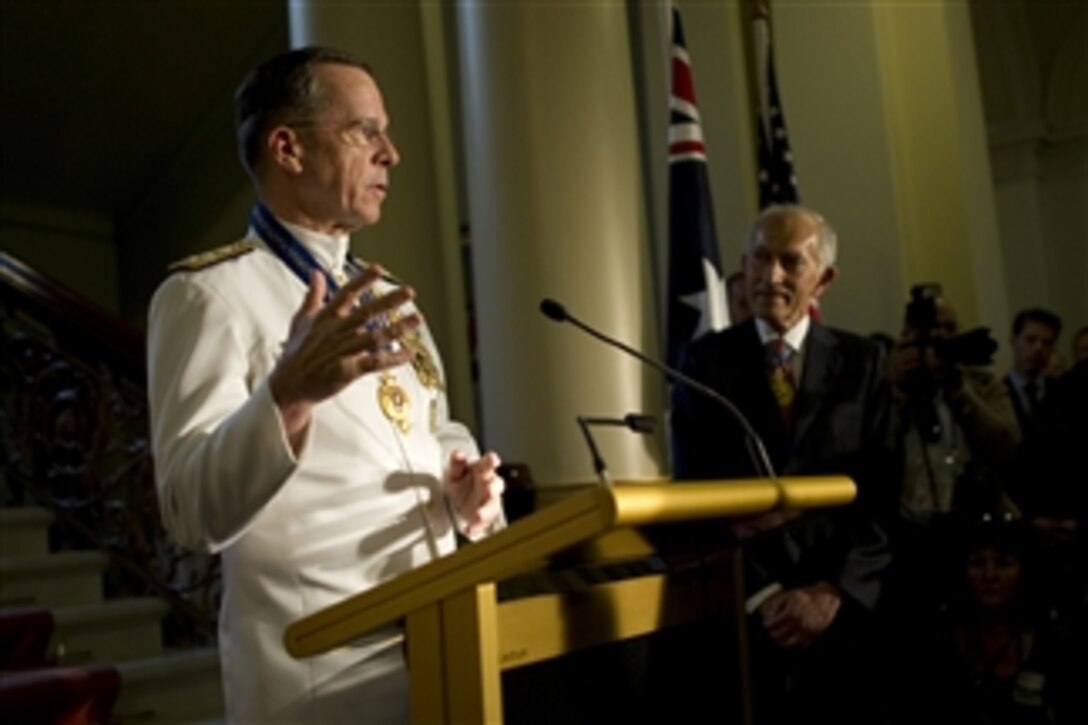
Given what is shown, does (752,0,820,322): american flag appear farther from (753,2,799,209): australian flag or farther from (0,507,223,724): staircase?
(0,507,223,724): staircase

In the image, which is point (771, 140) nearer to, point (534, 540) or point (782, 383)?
point (782, 383)

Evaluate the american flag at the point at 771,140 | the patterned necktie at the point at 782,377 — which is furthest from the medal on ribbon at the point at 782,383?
the american flag at the point at 771,140

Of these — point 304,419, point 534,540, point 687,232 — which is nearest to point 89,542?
point 687,232

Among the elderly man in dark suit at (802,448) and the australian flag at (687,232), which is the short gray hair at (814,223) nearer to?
the elderly man in dark suit at (802,448)

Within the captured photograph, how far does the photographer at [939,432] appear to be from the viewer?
341 cm

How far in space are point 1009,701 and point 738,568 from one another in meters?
2.11

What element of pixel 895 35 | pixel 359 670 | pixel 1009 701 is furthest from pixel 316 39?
pixel 359 670

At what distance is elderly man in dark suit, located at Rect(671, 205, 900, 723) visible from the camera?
2.35 m

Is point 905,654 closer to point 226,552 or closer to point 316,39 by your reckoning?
point 226,552

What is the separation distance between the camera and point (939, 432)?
3.43 m

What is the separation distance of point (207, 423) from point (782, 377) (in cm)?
157

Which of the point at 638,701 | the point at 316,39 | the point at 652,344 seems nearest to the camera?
the point at 638,701

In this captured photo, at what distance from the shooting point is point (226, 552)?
5.04ft

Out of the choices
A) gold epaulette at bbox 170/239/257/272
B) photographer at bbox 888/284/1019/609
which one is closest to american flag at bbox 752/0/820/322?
photographer at bbox 888/284/1019/609
